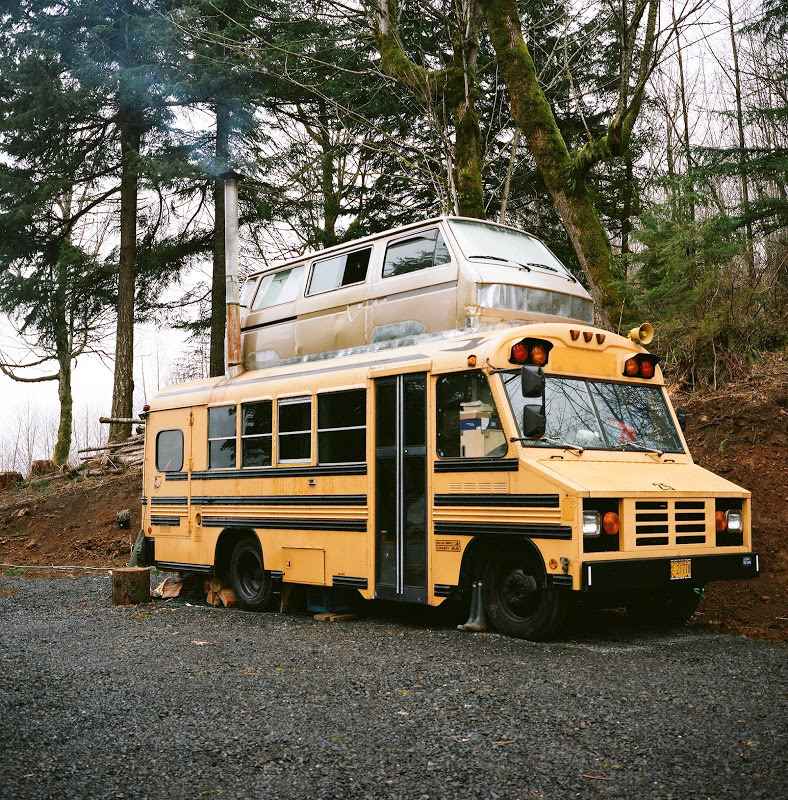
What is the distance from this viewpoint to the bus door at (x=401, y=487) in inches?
339

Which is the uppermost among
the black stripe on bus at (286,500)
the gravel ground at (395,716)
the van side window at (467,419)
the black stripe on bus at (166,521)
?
the van side window at (467,419)

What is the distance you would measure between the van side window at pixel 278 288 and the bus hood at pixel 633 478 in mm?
4745

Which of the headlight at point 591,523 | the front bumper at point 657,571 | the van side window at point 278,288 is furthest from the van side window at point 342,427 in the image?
the front bumper at point 657,571

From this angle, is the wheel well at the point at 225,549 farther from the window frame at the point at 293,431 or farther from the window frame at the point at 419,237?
the window frame at the point at 419,237

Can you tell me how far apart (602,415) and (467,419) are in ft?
4.10

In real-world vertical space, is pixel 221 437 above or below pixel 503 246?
below

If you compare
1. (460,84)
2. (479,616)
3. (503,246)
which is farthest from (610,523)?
(460,84)

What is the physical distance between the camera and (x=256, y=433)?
10688 mm

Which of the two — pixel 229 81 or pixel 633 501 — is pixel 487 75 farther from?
pixel 633 501

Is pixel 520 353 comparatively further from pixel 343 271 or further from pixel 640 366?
pixel 343 271

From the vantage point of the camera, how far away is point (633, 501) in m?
7.41

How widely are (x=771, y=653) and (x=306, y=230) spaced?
54.0 ft

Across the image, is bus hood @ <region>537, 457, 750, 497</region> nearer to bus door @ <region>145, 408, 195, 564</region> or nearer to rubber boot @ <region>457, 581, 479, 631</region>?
rubber boot @ <region>457, 581, 479, 631</region>

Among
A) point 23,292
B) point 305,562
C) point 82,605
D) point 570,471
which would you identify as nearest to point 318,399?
point 305,562
